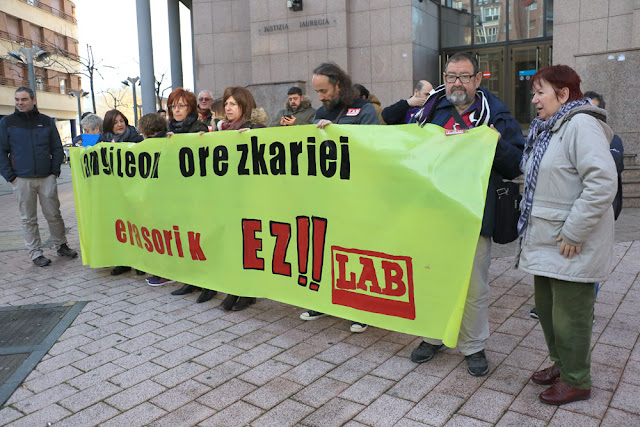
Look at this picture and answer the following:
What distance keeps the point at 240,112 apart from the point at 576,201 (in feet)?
9.93

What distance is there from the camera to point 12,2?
1702 inches

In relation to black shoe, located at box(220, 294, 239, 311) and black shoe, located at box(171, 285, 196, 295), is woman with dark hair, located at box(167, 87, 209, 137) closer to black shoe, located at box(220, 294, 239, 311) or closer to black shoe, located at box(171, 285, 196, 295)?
black shoe, located at box(171, 285, 196, 295)

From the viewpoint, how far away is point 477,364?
331cm

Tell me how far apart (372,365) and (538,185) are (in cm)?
154

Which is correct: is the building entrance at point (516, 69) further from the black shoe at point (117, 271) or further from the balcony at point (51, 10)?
the balcony at point (51, 10)

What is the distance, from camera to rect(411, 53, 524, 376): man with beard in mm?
3168

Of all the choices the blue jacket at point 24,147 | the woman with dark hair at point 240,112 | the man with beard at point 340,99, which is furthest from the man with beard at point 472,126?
the blue jacket at point 24,147

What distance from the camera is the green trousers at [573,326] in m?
2.79

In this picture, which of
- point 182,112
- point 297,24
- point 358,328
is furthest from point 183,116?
point 297,24

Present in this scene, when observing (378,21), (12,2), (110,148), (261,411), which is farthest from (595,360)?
(12,2)

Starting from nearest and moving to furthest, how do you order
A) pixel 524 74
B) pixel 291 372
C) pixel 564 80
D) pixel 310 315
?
pixel 564 80 → pixel 291 372 → pixel 310 315 → pixel 524 74

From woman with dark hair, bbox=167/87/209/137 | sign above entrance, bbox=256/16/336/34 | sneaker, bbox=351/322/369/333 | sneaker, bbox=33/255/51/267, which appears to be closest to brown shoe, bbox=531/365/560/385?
sneaker, bbox=351/322/369/333

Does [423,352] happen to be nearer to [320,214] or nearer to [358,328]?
[358,328]

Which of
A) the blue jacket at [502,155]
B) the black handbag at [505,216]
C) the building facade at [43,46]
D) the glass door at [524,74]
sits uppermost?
the building facade at [43,46]
